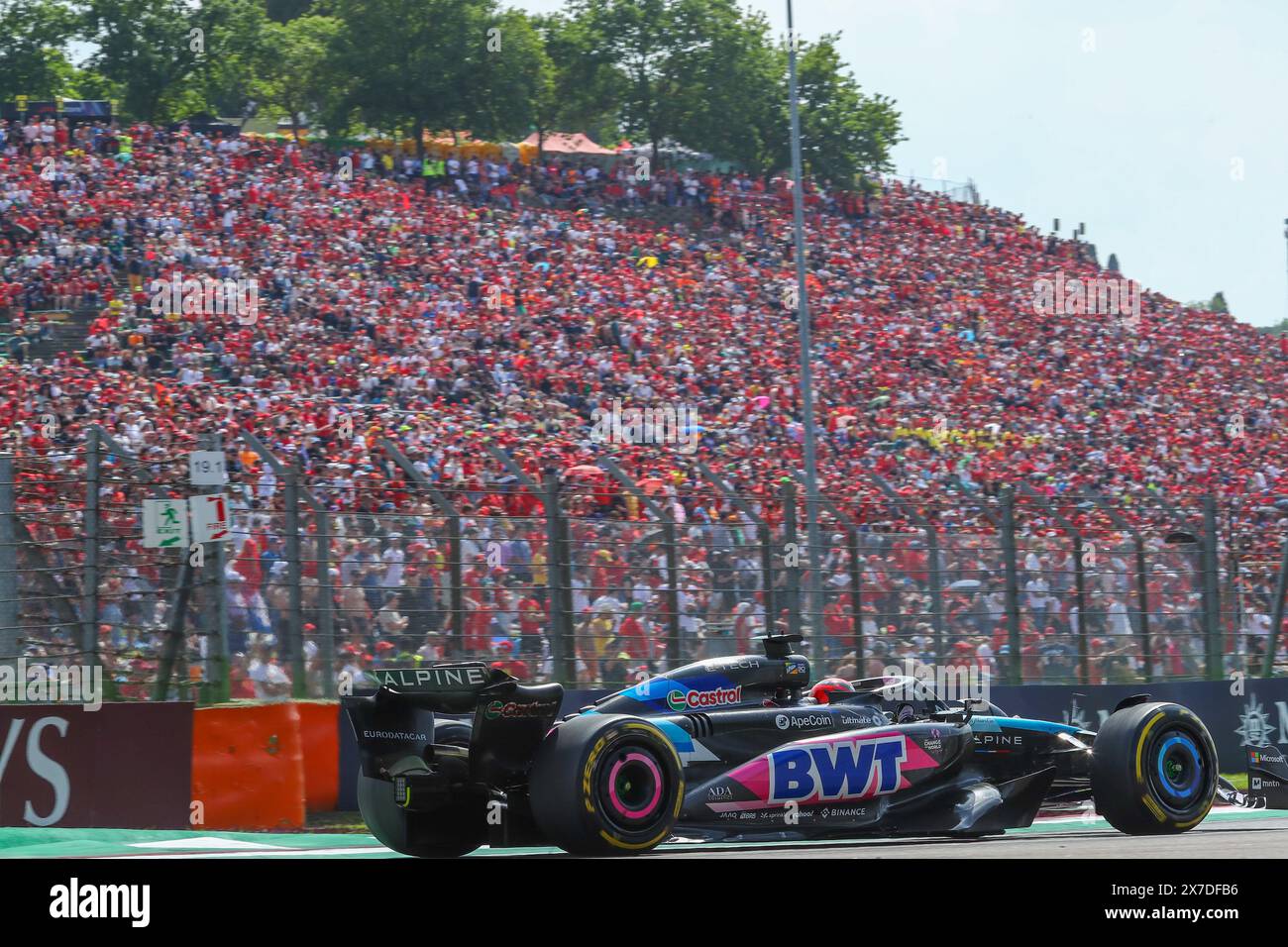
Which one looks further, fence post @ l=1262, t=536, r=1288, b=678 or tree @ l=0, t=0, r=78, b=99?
tree @ l=0, t=0, r=78, b=99

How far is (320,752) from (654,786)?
4.40 m

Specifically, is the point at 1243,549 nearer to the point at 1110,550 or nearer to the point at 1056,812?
the point at 1110,550

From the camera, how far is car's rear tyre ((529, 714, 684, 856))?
26.5ft

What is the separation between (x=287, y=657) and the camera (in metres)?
12.3

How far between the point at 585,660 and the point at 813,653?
2189 millimetres

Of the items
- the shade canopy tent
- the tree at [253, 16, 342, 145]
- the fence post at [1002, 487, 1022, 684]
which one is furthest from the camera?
the shade canopy tent

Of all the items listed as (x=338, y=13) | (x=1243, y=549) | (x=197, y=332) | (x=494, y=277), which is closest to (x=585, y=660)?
(x=1243, y=549)

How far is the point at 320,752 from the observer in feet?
39.6

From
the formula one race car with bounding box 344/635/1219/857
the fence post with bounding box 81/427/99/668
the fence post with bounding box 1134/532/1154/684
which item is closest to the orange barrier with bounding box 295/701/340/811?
the fence post with bounding box 81/427/99/668

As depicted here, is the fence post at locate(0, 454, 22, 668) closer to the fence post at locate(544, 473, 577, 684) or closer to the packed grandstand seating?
the packed grandstand seating

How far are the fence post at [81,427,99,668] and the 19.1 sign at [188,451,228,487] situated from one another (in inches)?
24.5

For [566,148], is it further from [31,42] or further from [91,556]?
[91,556]

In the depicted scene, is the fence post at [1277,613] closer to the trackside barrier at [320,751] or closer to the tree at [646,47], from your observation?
the trackside barrier at [320,751]

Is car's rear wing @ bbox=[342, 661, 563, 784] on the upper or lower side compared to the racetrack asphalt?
upper
